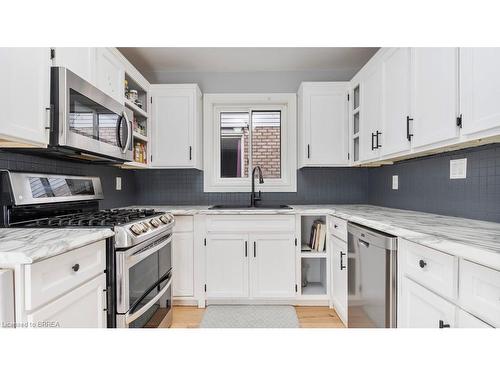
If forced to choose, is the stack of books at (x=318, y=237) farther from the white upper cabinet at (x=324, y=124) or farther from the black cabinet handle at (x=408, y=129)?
the black cabinet handle at (x=408, y=129)

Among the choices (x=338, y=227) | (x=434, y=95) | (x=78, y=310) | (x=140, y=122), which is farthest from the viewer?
(x=140, y=122)

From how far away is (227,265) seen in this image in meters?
2.32

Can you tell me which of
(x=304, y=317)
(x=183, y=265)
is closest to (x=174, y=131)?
(x=183, y=265)

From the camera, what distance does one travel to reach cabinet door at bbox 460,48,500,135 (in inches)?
40.9

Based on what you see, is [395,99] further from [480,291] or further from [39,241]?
[39,241]

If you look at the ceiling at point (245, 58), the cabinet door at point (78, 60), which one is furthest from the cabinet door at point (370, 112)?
the cabinet door at point (78, 60)

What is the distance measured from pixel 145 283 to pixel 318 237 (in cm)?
153

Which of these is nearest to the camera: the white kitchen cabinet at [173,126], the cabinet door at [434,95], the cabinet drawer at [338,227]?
the cabinet door at [434,95]

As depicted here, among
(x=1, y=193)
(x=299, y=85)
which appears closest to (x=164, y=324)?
(x=1, y=193)

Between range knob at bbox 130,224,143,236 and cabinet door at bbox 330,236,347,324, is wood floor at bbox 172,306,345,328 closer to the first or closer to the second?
cabinet door at bbox 330,236,347,324

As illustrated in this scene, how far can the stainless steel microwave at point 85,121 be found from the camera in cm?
129

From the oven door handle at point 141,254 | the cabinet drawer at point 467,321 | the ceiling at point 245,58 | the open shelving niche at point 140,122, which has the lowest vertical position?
the cabinet drawer at point 467,321

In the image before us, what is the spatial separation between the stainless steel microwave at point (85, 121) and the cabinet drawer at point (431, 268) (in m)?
1.72
